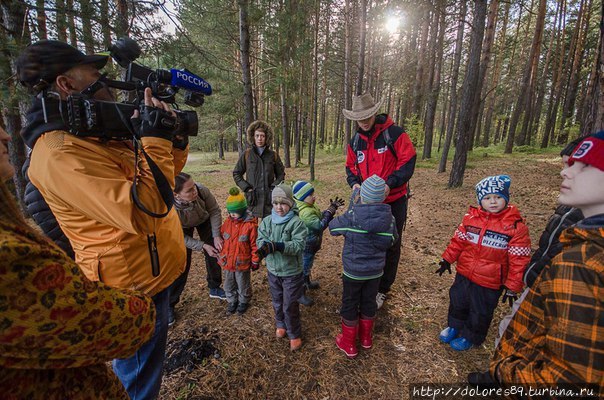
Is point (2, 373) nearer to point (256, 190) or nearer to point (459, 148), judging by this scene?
point (256, 190)

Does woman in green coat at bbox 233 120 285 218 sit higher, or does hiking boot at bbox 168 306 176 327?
woman in green coat at bbox 233 120 285 218

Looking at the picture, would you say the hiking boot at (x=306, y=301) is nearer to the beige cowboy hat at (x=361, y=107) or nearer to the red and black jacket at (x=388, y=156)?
the red and black jacket at (x=388, y=156)

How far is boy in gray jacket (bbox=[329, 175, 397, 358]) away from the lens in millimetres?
2604

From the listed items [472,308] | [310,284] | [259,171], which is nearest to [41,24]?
[259,171]

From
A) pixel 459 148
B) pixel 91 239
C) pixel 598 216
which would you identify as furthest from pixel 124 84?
pixel 459 148

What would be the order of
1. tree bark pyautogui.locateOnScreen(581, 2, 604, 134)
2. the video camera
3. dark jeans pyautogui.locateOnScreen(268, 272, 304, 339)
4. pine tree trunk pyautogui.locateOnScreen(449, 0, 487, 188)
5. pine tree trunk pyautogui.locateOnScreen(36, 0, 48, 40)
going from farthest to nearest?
pine tree trunk pyautogui.locateOnScreen(449, 0, 487, 188)
pine tree trunk pyautogui.locateOnScreen(36, 0, 48, 40)
tree bark pyautogui.locateOnScreen(581, 2, 604, 134)
dark jeans pyautogui.locateOnScreen(268, 272, 304, 339)
the video camera

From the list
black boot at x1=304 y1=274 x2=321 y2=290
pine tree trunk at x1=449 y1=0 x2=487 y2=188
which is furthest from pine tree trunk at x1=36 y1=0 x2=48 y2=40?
pine tree trunk at x1=449 y1=0 x2=487 y2=188

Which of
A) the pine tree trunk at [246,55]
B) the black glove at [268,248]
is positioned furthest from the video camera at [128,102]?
the pine tree trunk at [246,55]

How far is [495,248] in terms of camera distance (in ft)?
8.33

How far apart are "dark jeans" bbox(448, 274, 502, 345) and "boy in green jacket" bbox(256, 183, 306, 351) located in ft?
5.66

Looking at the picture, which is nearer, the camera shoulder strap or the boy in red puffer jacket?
the camera shoulder strap

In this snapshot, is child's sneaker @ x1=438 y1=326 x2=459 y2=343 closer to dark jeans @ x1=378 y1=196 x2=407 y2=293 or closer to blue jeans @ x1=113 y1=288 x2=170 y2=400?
dark jeans @ x1=378 y1=196 x2=407 y2=293

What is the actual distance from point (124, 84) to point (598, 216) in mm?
2656

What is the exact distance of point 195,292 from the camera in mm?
3980
